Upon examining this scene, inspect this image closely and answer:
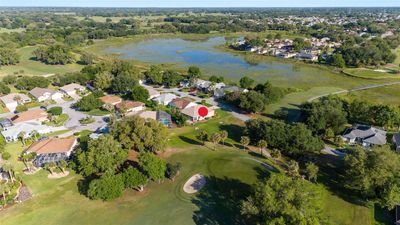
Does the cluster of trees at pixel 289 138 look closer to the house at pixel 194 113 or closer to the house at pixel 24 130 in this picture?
the house at pixel 194 113

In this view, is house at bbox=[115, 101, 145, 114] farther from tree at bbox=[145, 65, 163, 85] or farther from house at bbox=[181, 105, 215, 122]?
tree at bbox=[145, 65, 163, 85]

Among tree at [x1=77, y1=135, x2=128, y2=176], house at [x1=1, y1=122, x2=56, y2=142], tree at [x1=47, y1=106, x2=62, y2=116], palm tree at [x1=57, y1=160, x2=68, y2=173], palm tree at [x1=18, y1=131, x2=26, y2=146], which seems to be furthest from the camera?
tree at [x1=47, y1=106, x2=62, y2=116]

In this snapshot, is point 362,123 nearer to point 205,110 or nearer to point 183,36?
point 205,110

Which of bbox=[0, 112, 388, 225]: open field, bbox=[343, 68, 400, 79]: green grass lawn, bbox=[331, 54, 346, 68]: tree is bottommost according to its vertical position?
bbox=[0, 112, 388, 225]: open field

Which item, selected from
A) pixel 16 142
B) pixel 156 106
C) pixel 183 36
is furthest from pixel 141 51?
pixel 16 142

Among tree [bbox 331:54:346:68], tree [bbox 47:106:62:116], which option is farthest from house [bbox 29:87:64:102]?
tree [bbox 331:54:346:68]

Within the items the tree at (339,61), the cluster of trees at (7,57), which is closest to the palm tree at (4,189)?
the cluster of trees at (7,57)
